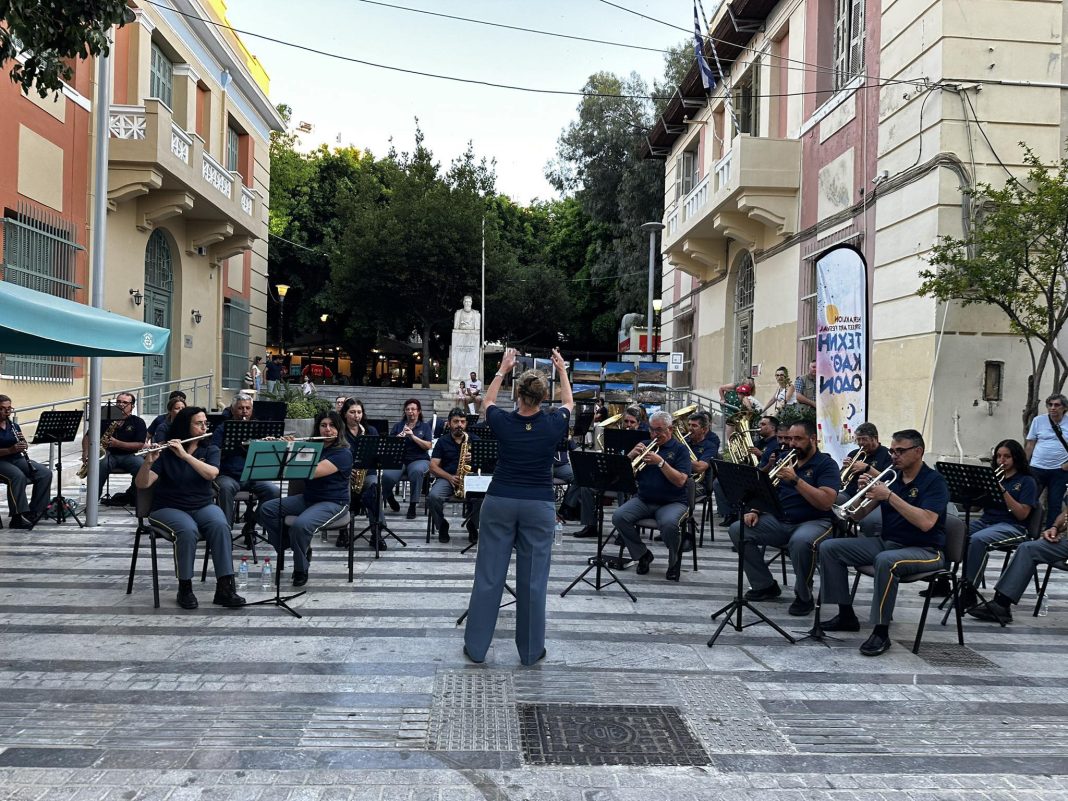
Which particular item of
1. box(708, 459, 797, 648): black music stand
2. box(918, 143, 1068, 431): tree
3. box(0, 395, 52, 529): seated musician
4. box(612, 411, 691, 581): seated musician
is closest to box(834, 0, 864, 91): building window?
box(918, 143, 1068, 431): tree

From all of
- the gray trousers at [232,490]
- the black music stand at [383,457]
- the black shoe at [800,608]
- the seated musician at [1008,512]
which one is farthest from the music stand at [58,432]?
the seated musician at [1008,512]

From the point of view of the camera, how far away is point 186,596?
7.01 metres

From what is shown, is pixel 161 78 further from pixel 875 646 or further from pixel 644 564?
pixel 875 646

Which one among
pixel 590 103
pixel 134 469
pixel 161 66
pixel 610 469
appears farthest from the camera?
pixel 590 103

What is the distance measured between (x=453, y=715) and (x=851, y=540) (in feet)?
11.9

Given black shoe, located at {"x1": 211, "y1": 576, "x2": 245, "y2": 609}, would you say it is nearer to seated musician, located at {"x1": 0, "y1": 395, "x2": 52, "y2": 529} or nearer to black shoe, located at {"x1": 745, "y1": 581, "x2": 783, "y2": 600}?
black shoe, located at {"x1": 745, "y1": 581, "x2": 783, "y2": 600}

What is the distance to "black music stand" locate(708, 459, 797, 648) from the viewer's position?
6516mm

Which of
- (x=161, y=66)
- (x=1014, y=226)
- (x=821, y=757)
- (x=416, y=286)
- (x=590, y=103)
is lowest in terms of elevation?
(x=821, y=757)

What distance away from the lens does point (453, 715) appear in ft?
15.9

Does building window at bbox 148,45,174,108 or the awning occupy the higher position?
building window at bbox 148,45,174,108

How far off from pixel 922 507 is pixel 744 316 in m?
16.1

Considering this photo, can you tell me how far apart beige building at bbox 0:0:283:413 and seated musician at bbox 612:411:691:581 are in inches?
335

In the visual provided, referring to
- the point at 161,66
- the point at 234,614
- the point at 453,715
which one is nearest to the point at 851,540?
the point at 453,715

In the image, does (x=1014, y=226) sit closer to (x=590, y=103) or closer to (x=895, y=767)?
(x=895, y=767)
